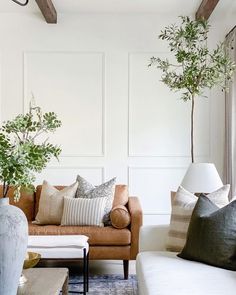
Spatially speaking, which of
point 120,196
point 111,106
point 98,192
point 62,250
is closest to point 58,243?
point 62,250

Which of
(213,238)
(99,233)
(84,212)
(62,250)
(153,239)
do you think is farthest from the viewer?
(84,212)

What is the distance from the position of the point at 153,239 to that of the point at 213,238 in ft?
2.22

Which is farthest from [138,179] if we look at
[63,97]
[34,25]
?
[34,25]

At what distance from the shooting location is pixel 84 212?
418cm

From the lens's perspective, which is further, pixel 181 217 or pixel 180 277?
pixel 181 217

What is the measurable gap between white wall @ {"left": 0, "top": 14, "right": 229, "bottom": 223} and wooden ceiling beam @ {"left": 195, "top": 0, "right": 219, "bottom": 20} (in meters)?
0.55

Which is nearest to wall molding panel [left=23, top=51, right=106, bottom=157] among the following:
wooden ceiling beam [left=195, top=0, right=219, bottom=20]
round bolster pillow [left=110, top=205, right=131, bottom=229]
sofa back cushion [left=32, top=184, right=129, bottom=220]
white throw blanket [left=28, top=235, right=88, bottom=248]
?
sofa back cushion [left=32, top=184, right=129, bottom=220]

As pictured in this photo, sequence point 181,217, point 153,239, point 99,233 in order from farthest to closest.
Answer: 1. point 99,233
2. point 153,239
3. point 181,217

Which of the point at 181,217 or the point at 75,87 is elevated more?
the point at 75,87

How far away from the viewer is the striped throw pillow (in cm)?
417

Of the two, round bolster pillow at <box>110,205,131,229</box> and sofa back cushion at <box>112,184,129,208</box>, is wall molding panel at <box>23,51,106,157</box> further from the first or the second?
round bolster pillow at <box>110,205,131,229</box>

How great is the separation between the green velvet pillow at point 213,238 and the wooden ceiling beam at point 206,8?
2.92m

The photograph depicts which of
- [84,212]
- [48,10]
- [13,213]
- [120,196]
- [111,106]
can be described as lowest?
[84,212]

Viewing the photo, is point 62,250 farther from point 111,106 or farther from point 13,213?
point 111,106
